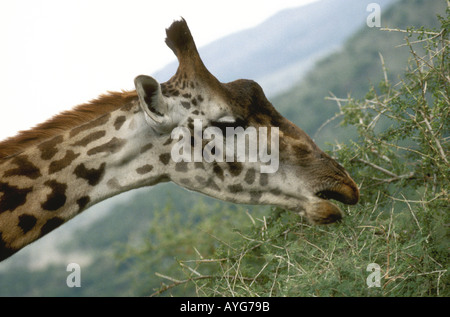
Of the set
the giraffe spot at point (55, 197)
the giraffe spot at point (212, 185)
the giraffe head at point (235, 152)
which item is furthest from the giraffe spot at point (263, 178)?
the giraffe spot at point (55, 197)

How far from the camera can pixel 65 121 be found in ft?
7.23

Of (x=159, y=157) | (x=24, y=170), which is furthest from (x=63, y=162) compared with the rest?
(x=159, y=157)

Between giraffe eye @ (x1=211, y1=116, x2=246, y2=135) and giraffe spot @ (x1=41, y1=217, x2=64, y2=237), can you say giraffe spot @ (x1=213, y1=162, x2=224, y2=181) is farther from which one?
giraffe spot @ (x1=41, y1=217, x2=64, y2=237)

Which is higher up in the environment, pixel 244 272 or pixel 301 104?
pixel 301 104

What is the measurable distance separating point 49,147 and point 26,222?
14.1 inches

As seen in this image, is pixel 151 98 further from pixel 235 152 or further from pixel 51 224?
pixel 51 224

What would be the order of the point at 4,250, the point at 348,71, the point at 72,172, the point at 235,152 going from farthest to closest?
the point at 348,71
the point at 235,152
the point at 72,172
the point at 4,250

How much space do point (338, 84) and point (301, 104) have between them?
113cm

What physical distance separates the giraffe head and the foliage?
242 millimetres

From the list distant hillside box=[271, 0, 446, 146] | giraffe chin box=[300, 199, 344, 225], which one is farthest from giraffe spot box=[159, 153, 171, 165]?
distant hillside box=[271, 0, 446, 146]

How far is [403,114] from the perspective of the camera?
8.92ft

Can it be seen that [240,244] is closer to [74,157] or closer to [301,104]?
[74,157]
